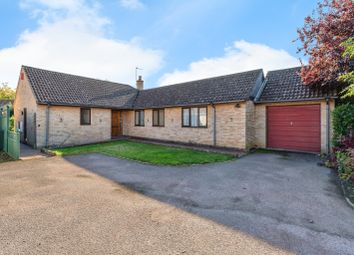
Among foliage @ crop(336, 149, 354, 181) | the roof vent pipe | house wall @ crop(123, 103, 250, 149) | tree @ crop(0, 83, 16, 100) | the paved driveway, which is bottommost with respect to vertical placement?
the paved driveway

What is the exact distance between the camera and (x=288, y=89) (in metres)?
12.6

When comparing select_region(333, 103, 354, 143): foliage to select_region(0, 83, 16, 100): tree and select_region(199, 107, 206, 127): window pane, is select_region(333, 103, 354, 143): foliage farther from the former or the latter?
select_region(0, 83, 16, 100): tree

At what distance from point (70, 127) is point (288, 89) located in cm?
1529

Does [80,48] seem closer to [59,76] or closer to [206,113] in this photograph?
[59,76]

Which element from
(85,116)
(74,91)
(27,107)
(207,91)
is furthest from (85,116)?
(207,91)

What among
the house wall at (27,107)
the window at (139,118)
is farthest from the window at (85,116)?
the window at (139,118)

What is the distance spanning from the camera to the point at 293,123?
1205cm

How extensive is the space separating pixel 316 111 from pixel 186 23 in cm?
892

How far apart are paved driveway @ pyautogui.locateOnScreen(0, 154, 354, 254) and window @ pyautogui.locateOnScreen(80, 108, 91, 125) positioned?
8112 mm

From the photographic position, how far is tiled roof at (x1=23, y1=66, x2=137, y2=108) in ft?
48.5

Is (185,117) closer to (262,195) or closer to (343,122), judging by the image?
(343,122)

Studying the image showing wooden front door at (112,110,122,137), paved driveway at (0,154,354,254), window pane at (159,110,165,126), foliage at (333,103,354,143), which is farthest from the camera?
wooden front door at (112,110,122,137)

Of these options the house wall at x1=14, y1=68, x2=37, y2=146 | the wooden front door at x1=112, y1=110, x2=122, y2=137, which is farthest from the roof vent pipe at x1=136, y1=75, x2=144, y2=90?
the house wall at x1=14, y1=68, x2=37, y2=146

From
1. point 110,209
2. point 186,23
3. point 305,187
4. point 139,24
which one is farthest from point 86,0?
point 305,187
